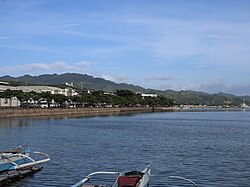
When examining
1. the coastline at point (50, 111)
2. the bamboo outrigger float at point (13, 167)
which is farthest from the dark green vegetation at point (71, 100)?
the bamboo outrigger float at point (13, 167)

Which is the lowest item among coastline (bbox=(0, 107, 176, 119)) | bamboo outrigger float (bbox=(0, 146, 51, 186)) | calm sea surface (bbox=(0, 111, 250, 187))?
calm sea surface (bbox=(0, 111, 250, 187))

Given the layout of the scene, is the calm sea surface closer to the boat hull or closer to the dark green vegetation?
the boat hull

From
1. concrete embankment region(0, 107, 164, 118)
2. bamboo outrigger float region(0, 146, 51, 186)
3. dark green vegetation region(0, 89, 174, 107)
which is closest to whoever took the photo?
bamboo outrigger float region(0, 146, 51, 186)

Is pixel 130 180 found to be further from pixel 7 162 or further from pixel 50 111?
pixel 50 111

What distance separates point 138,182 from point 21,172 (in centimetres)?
889

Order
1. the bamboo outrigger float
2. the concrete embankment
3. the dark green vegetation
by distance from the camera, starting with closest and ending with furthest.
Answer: the bamboo outrigger float, the concrete embankment, the dark green vegetation

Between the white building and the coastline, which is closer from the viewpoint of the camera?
the coastline

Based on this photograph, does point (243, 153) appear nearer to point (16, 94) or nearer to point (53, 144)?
point (53, 144)

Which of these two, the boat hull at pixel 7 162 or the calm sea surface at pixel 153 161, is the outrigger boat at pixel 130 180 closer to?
the calm sea surface at pixel 153 161

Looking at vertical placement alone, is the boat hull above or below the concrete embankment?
below

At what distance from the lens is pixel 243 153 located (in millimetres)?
34688

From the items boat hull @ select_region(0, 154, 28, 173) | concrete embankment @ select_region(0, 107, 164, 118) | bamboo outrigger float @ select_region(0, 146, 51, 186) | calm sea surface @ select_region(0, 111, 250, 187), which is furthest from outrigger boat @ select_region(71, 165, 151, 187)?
concrete embankment @ select_region(0, 107, 164, 118)

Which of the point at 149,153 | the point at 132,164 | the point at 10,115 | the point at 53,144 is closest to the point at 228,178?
the point at 132,164

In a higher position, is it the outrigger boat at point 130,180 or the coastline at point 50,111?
the coastline at point 50,111
